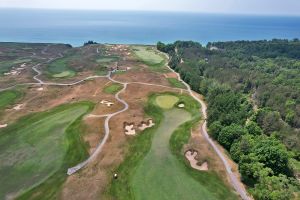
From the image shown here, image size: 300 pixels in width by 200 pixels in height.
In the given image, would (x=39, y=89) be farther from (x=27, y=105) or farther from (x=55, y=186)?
(x=55, y=186)

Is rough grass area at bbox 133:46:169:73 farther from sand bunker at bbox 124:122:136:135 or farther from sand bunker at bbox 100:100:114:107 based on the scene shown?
sand bunker at bbox 124:122:136:135

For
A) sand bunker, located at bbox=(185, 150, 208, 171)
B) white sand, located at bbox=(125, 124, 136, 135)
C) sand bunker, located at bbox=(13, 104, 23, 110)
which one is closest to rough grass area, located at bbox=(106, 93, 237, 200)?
sand bunker, located at bbox=(185, 150, 208, 171)

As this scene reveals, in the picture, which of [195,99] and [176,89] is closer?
[195,99]

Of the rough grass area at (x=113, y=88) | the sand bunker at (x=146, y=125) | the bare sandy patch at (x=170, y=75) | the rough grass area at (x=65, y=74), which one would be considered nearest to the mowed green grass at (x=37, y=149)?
the sand bunker at (x=146, y=125)

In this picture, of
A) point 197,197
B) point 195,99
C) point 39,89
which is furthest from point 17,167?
point 195,99

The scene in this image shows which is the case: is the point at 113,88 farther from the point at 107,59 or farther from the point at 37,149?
the point at 107,59

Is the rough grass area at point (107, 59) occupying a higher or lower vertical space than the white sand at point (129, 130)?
lower

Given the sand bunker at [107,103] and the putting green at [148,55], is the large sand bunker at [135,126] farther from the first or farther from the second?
the putting green at [148,55]
